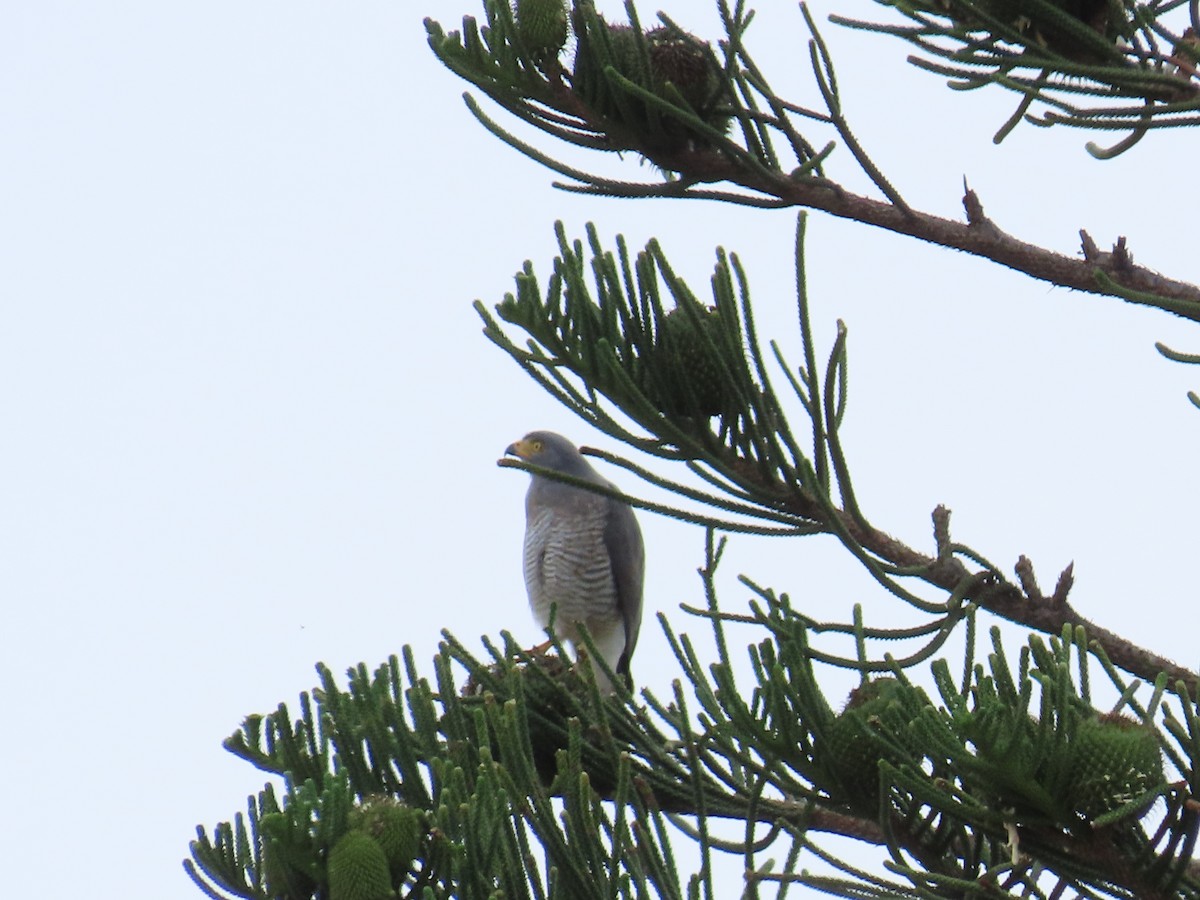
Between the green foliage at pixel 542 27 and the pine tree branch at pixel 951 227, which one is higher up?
the green foliage at pixel 542 27

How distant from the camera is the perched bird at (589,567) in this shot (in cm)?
720

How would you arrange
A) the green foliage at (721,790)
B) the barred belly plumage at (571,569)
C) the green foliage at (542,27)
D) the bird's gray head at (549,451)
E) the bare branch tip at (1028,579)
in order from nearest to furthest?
the green foliage at (721,790) < the bare branch tip at (1028,579) < the green foliage at (542,27) < the barred belly plumage at (571,569) < the bird's gray head at (549,451)

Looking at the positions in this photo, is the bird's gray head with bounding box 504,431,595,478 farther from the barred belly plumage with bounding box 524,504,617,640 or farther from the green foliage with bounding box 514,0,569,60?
the green foliage with bounding box 514,0,569,60

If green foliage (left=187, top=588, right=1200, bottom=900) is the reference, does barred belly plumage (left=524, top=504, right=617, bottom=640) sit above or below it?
above

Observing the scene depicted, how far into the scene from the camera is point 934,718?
2.38 meters

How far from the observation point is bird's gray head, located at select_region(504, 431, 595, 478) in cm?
777

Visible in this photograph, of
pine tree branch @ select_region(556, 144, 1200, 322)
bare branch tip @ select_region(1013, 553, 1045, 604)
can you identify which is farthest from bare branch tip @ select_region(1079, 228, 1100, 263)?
bare branch tip @ select_region(1013, 553, 1045, 604)

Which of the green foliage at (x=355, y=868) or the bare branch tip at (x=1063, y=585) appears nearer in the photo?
the green foliage at (x=355, y=868)

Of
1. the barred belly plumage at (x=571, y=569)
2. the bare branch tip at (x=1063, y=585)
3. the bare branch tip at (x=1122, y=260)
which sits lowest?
the bare branch tip at (x=1063, y=585)

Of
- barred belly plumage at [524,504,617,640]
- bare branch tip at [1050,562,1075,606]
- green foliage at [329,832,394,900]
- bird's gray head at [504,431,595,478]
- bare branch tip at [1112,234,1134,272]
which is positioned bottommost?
green foliage at [329,832,394,900]

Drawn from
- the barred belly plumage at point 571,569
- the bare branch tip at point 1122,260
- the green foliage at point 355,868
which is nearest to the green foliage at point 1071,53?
the bare branch tip at point 1122,260

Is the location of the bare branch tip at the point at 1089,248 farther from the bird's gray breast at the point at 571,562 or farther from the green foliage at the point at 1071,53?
the bird's gray breast at the point at 571,562

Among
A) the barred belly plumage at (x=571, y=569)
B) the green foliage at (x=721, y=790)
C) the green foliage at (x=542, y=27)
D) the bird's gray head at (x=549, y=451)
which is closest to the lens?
the green foliage at (x=721, y=790)

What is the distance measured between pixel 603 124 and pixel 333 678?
1.23m
